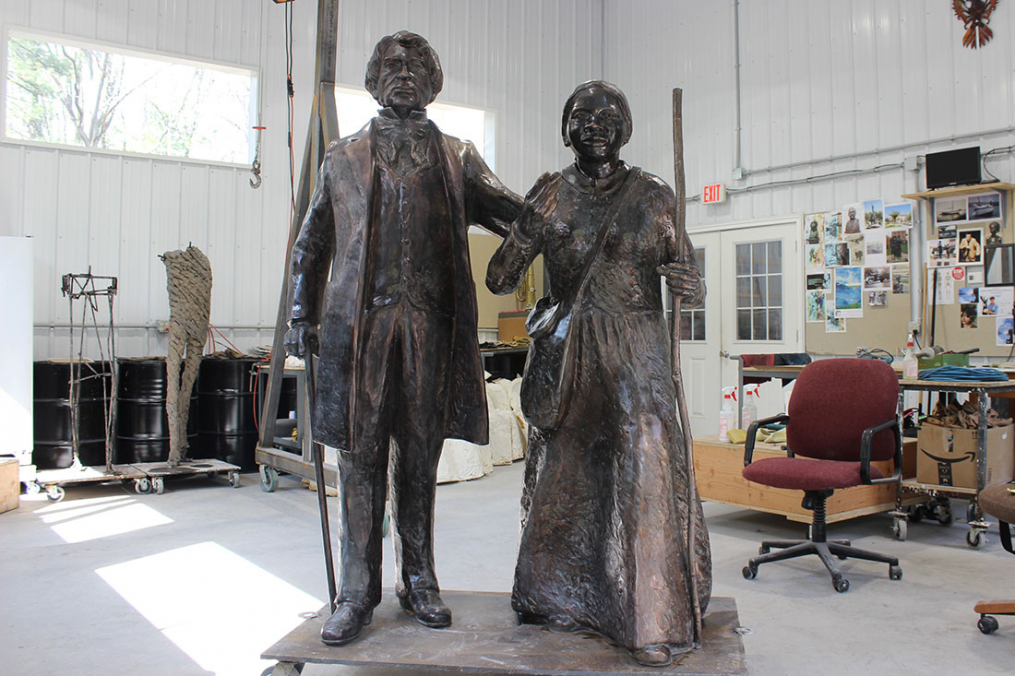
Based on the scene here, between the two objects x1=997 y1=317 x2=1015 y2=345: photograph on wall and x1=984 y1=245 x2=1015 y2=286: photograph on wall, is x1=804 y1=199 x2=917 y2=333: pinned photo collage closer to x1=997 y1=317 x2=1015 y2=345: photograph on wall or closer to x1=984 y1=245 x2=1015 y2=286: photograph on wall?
x1=984 y1=245 x2=1015 y2=286: photograph on wall

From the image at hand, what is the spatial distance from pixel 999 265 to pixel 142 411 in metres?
7.33

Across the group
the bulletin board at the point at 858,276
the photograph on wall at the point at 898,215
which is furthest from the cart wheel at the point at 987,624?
the photograph on wall at the point at 898,215

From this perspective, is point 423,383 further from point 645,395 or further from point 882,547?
point 882,547

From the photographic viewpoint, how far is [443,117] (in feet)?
31.1

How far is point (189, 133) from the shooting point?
7949 mm

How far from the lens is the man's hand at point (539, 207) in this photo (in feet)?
8.23

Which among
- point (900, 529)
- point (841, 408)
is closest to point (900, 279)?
point (900, 529)

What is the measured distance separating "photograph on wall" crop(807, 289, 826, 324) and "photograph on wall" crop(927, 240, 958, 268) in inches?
44.8

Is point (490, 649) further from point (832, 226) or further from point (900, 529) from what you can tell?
point (832, 226)

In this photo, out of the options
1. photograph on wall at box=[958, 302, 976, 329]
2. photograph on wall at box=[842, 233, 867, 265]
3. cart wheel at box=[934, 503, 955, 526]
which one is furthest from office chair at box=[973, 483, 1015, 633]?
photograph on wall at box=[842, 233, 867, 265]

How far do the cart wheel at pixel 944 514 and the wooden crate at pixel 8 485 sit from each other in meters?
6.17

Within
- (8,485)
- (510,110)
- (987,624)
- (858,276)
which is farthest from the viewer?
(510,110)

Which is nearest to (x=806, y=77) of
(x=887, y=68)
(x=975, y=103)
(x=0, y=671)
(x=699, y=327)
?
(x=887, y=68)

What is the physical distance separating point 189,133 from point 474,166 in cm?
639
